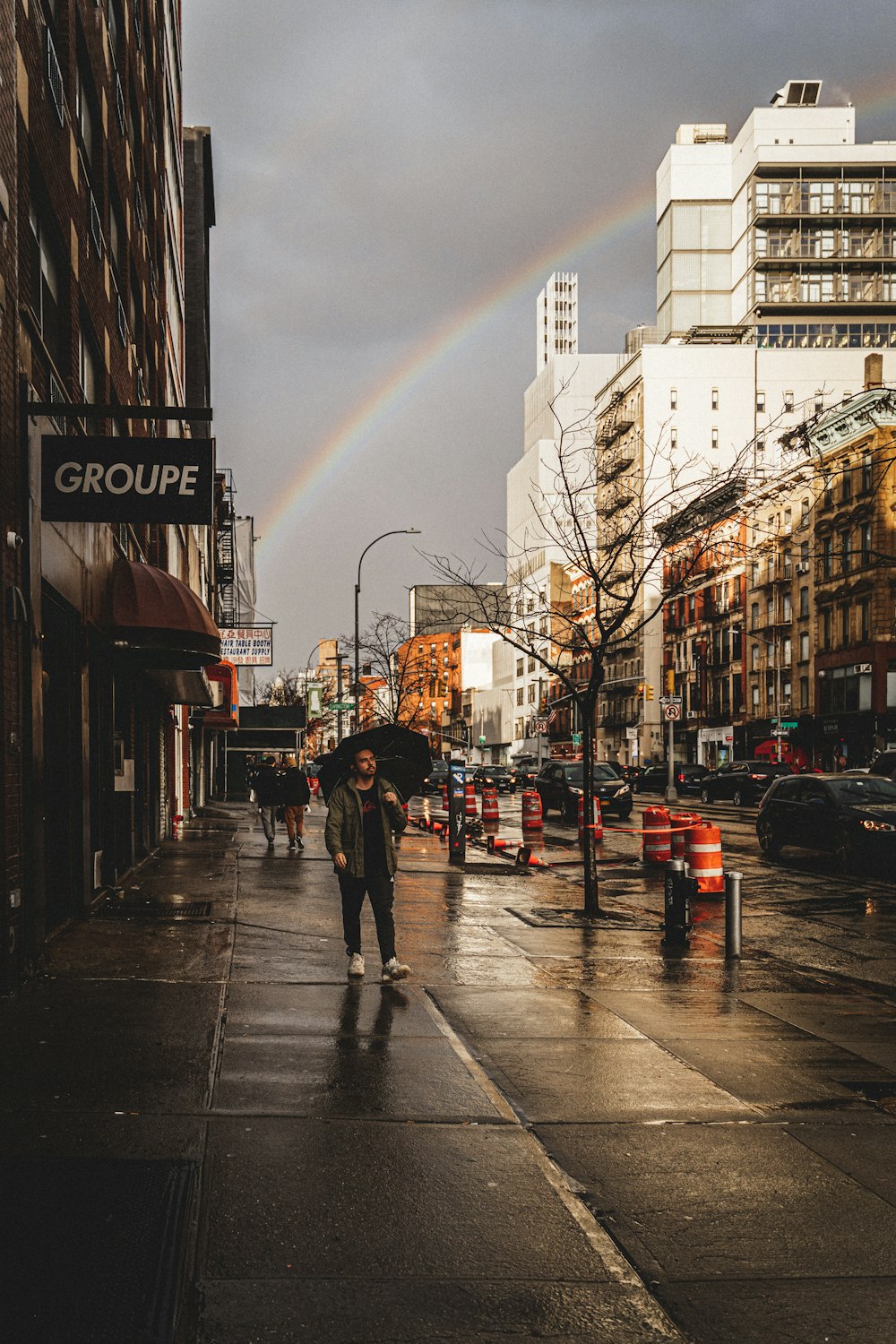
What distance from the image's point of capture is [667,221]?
115 metres

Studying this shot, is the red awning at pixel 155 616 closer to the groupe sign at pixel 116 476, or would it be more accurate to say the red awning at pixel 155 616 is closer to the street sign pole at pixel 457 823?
the groupe sign at pixel 116 476

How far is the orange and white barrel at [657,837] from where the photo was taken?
22297mm

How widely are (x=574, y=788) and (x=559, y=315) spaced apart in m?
163

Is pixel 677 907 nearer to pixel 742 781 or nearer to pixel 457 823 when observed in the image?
pixel 457 823

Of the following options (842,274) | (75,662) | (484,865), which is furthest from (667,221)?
(75,662)

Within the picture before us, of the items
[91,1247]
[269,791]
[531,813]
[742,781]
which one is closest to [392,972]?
[91,1247]

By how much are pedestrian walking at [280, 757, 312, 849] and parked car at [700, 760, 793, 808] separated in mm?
24843

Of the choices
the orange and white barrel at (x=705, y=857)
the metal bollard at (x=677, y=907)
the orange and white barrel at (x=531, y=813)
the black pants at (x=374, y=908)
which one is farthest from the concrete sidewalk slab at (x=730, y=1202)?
the orange and white barrel at (x=531, y=813)

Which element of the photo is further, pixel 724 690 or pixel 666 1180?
pixel 724 690

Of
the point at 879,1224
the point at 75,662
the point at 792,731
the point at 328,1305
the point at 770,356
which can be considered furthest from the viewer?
the point at 770,356

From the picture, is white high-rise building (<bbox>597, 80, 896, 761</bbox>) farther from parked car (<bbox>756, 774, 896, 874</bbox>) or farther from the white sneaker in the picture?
the white sneaker

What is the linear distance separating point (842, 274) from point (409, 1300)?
114 metres

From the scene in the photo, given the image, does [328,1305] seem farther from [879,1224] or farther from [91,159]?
[91,159]

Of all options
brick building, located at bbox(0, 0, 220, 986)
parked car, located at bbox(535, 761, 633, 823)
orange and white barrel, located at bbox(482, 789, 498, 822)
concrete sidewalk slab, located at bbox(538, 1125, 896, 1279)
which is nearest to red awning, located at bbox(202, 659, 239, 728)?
parked car, located at bbox(535, 761, 633, 823)
